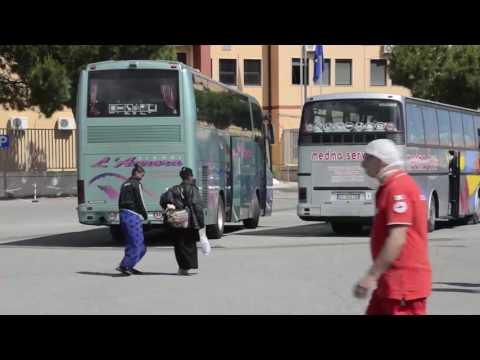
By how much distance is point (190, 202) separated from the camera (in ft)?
47.9

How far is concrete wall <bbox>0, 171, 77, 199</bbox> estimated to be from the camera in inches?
1618

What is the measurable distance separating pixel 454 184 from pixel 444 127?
147 centimetres

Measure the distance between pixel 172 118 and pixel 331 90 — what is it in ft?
138

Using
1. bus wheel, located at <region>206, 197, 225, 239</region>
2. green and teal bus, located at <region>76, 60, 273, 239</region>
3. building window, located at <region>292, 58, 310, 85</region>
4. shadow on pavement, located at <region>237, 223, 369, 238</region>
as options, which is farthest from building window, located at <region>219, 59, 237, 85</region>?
green and teal bus, located at <region>76, 60, 273, 239</region>

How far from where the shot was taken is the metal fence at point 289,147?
188 ft

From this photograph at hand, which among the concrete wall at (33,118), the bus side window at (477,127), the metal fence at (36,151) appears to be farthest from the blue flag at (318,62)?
the bus side window at (477,127)

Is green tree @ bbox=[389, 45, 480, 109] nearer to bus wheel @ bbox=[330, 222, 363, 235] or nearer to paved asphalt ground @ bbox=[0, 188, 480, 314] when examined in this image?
paved asphalt ground @ bbox=[0, 188, 480, 314]

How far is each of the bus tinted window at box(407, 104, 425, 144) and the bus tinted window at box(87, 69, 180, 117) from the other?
535 centimetres

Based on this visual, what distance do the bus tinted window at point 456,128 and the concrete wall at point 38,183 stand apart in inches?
850

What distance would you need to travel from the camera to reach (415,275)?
6.07 meters

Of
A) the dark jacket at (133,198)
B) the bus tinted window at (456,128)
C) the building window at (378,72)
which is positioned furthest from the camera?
the building window at (378,72)

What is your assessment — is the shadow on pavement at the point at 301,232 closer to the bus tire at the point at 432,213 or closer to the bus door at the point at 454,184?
the bus tire at the point at 432,213
